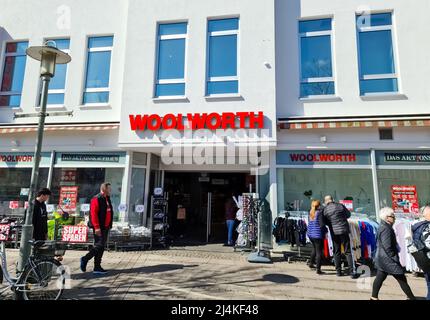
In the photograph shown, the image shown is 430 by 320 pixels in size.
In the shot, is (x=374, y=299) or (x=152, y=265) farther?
(x=152, y=265)

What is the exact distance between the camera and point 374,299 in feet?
14.2

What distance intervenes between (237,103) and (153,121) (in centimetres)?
253

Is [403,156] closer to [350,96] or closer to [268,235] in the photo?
[350,96]

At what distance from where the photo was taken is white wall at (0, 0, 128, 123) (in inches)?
362

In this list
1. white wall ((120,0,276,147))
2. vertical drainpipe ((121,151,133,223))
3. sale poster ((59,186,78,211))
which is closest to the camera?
white wall ((120,0,276,147))

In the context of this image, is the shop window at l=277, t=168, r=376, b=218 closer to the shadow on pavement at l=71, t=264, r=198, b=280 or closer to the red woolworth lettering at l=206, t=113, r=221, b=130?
the red woolworth lettering at l=206, t=113, r=221, b=130

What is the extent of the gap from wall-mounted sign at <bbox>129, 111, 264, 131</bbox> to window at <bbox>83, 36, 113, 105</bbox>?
1914 millimetres

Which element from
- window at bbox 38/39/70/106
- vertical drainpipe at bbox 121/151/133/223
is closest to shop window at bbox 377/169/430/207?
vertical drainpipe at bbox 121/151/133/223

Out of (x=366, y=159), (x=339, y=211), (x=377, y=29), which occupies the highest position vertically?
(x=377, y=29)

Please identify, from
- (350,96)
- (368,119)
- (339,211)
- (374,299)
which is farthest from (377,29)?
(374,299)

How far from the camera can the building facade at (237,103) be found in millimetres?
7777

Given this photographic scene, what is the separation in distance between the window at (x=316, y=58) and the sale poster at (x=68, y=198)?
7.93m

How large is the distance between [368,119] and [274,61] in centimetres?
304

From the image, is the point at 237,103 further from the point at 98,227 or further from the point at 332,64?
the point at 98,227
